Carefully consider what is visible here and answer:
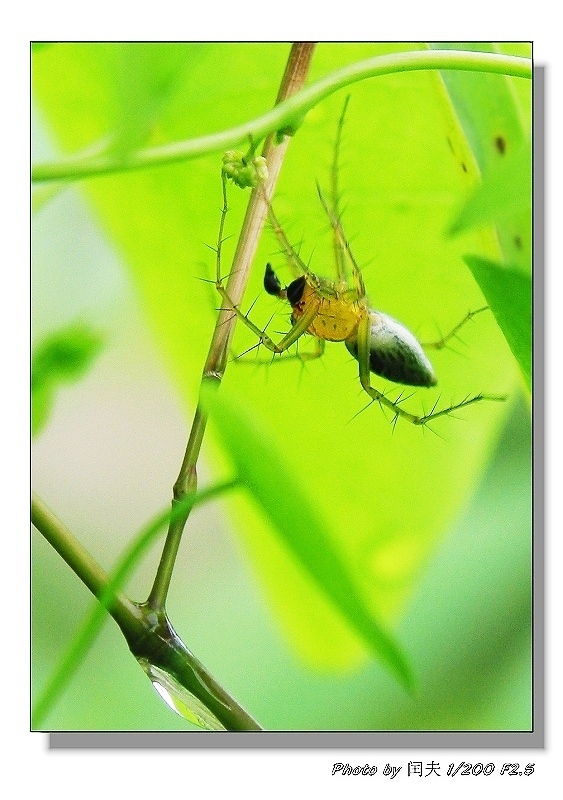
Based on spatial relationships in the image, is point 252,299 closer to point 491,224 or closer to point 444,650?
point 491,224

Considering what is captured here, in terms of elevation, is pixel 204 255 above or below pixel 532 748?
above

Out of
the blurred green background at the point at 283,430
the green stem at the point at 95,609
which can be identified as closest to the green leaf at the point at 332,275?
the blurred green background at the point at 283,430

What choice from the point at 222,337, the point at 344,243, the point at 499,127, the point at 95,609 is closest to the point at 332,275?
the point at 344,243

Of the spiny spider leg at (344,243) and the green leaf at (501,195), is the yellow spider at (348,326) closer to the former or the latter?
the spiny spider leg at (344,243)

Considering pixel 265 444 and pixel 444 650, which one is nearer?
pixel 265 444

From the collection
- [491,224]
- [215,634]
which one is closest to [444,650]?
[215,634]

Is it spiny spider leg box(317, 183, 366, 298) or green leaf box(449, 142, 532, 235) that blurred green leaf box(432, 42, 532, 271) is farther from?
spiny spider leg box(317, 183, 366, 298)
